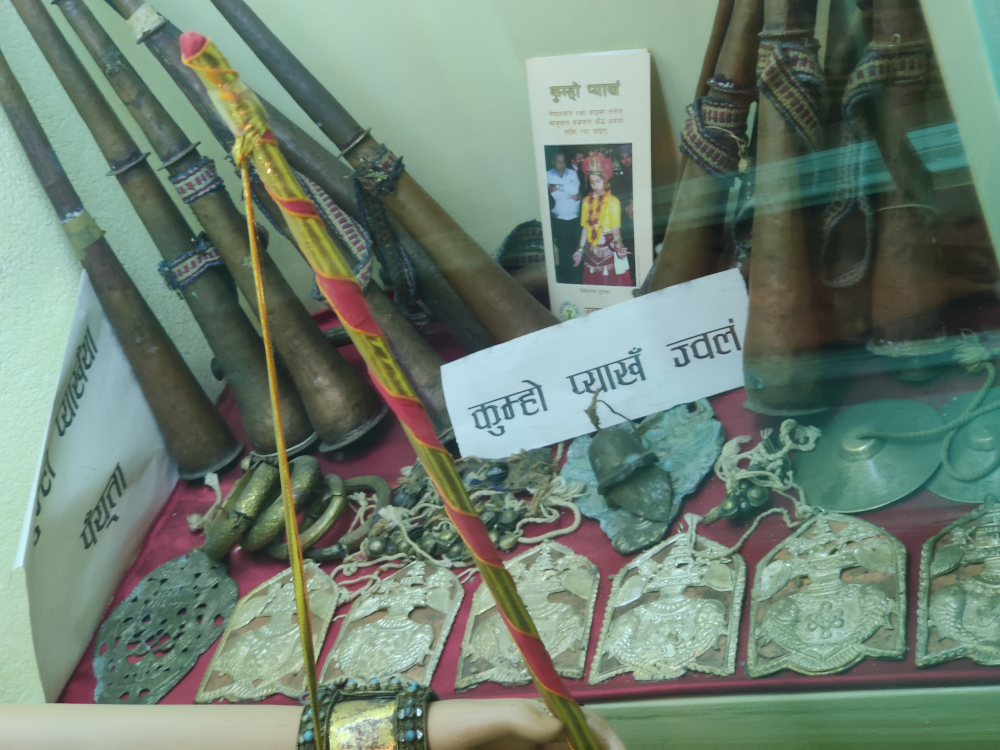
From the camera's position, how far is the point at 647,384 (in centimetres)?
101

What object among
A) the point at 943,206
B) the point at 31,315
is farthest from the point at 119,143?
the point at 943,206

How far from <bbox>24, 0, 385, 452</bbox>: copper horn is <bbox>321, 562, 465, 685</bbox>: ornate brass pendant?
0.23 meters

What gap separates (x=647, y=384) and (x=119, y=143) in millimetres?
779

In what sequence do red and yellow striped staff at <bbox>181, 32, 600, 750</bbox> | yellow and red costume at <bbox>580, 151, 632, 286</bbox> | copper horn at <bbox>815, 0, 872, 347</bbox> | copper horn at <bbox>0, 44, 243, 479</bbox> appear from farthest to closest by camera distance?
copper horn at <bbox>0, 44, 243, 479</bbox>, yellow and red costume at <bbox>580, 151, 632, 286</bbox>, copper horn at <bbox>815, 0, 872, 347</bbox>, red and yellow striped staff at <bbox>181, 32, 600, 750</bbox>

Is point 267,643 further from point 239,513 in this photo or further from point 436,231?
point 436,231

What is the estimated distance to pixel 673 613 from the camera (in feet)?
2.63

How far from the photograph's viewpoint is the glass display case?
2.43ft

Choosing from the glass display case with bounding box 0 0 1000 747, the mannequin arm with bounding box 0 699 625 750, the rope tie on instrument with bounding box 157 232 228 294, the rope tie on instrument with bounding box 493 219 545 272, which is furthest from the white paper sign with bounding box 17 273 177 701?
the rope tie on instrument with bounding box 493 219 545 272

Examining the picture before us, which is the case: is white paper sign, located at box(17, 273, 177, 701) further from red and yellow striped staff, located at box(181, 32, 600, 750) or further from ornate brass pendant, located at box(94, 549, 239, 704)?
red and yellow striped staff, located at box(181, 32, 600, 750)

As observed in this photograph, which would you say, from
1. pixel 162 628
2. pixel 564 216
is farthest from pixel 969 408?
pixel 162 628

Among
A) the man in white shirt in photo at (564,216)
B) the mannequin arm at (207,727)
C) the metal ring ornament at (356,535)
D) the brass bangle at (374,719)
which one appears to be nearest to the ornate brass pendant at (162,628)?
the metal ring ornament at (356,535)

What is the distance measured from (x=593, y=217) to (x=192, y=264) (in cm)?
56

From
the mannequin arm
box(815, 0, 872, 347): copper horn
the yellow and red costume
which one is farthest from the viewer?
the yellow and red costume

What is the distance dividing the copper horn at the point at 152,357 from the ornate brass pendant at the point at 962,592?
0.90 meters
